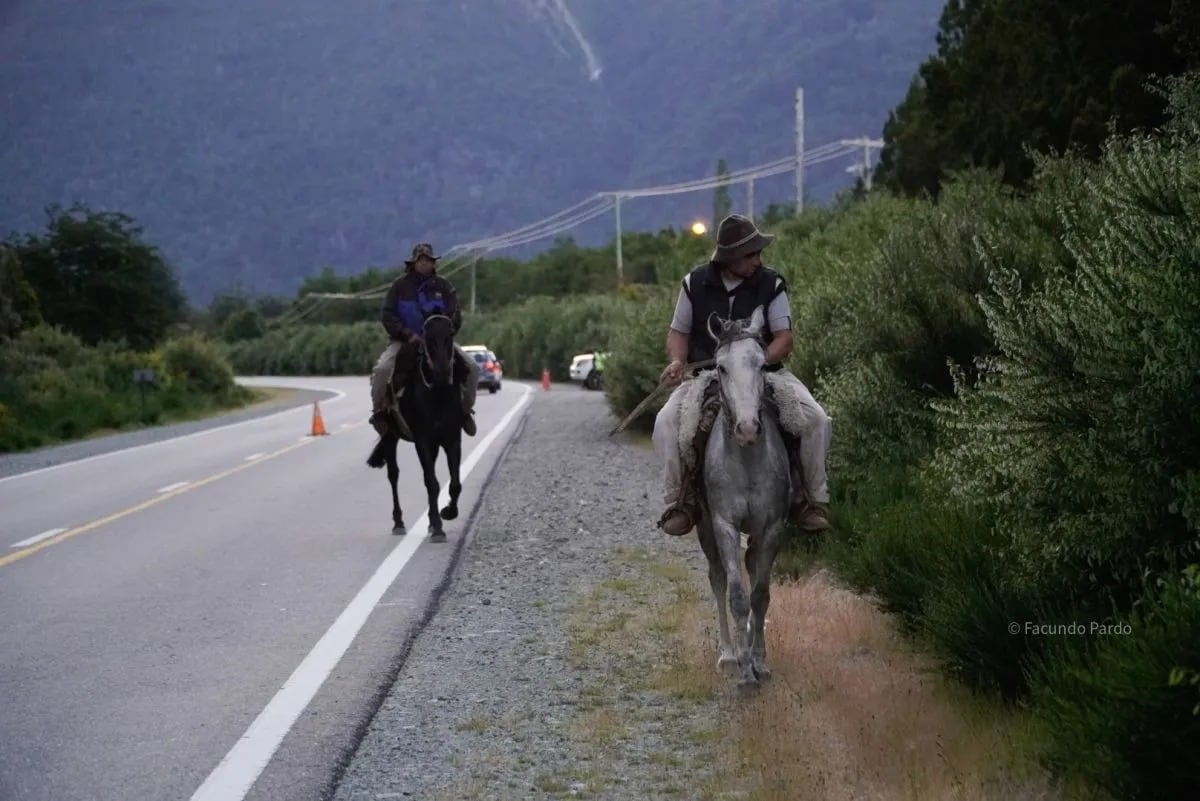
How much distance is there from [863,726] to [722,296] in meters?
2.88

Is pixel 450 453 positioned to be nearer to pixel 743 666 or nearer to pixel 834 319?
pixel 834 319

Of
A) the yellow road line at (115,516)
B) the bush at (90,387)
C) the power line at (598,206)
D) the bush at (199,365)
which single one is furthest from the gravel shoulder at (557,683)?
the bush at (199,365)

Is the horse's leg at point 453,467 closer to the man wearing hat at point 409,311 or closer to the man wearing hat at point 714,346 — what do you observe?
the man wearing hat at point 409,311

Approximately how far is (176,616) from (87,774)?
167 inches

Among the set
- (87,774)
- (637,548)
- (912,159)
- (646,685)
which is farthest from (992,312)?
Answer: (912,159)

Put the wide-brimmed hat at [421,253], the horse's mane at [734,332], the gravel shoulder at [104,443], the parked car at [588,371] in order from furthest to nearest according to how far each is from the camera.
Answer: the parked car at [588,371] → the gravel shoulder at [104,443] → the wide-brimmed hat at [421,253] → the horse's mane at [734,332]

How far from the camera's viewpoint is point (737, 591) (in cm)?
879

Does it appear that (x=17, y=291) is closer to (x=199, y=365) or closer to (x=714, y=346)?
(x=199, y=365)

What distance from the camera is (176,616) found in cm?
1155

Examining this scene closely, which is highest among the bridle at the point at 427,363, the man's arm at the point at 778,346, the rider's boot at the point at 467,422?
the man's arm at the point at 778,346

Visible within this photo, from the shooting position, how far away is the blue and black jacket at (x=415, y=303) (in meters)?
16.1

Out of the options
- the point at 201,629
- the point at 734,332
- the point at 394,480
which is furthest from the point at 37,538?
the point at 734,332

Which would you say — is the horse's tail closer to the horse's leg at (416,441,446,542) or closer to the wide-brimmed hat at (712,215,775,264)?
the horse's leg at (416,441,446,542)

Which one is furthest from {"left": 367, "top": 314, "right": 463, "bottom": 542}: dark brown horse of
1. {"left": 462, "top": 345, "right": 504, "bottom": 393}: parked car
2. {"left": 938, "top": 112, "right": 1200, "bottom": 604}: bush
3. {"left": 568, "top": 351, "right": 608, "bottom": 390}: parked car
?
{"left": 568, "top": 351, "right": 608, "bottom": 390}: parked car
